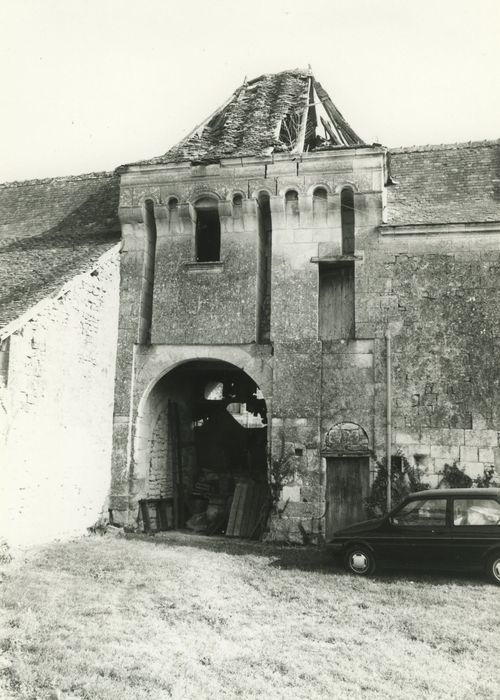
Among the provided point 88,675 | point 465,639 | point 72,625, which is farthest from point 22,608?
point 465,639

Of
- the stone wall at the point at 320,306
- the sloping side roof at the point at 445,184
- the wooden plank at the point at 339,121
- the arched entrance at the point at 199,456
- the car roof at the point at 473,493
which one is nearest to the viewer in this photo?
the car roof at the point at 473,493

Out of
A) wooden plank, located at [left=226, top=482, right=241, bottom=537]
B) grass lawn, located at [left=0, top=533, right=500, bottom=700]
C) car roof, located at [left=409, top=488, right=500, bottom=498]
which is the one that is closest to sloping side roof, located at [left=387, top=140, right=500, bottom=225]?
car roof, located at [left=409, top=488, right=500, bottom=498]

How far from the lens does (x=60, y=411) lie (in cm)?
1145

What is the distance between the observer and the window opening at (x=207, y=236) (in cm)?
1423

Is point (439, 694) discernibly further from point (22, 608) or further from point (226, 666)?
point (22, 608)

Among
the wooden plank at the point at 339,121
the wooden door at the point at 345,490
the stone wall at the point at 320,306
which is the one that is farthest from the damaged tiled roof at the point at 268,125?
the wooden door at the point at 345,490

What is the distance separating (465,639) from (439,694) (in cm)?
154

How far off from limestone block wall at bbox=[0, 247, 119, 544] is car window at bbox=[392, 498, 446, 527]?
591 centimetres

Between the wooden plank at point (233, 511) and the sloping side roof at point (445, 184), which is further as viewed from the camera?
the wooden plank at point (233, 511)

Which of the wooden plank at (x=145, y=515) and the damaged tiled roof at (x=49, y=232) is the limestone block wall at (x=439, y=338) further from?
the damaged tiled roof at (x=49, y=232)

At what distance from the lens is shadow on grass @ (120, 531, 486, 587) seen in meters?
9.17

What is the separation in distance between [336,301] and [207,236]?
3.72 metres

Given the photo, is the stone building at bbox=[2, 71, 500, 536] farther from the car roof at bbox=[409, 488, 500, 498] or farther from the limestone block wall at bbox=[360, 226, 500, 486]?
the car roof at bbox=[409, 488, 500, 498]

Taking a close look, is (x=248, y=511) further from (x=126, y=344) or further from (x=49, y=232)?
(x=49, y=232)
